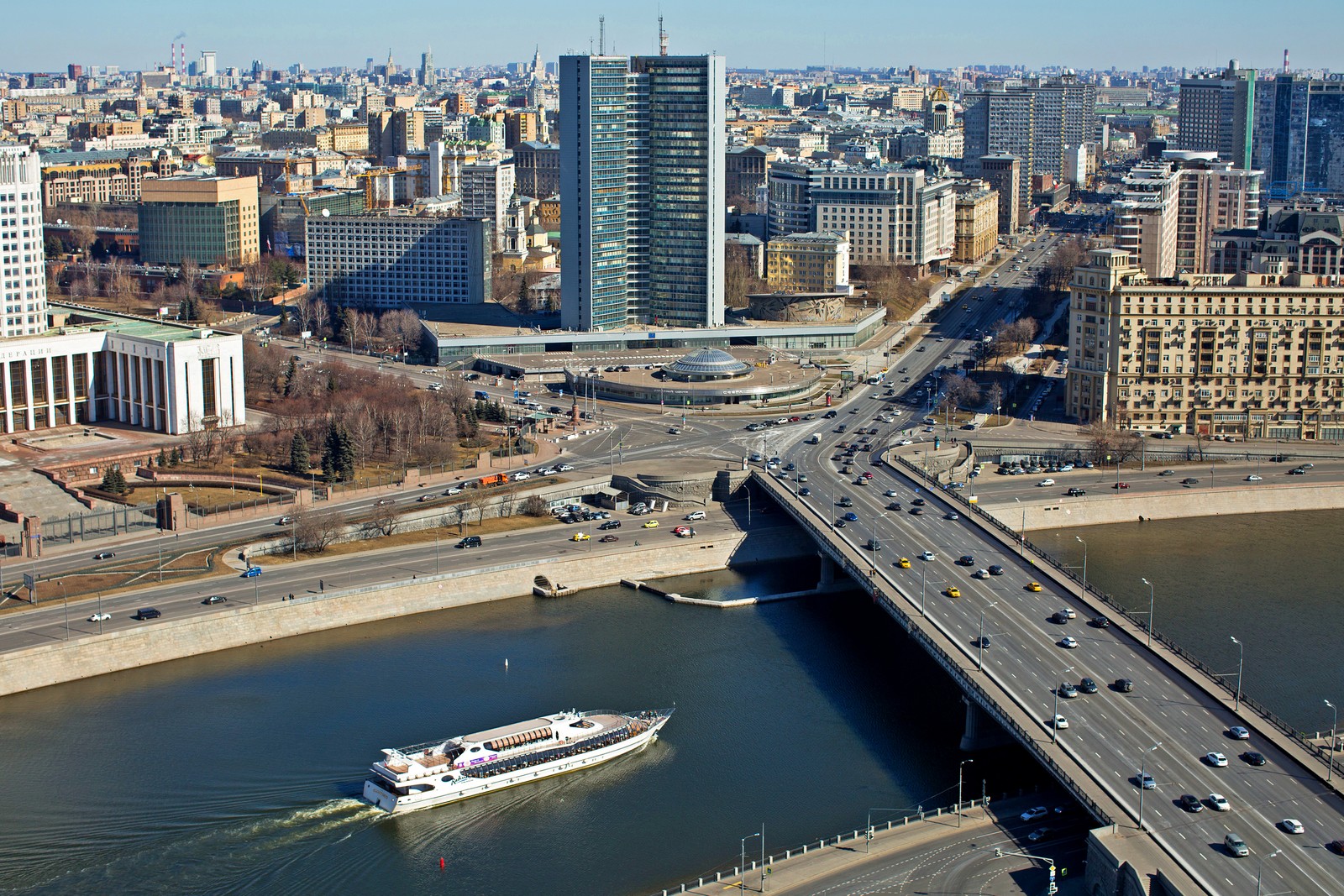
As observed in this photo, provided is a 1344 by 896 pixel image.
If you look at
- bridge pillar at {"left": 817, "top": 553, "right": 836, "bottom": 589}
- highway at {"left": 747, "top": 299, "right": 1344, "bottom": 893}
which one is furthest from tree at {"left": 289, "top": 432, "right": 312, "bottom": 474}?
bridge pillar at {"left": 817, "top": 553, "right": 836, "bottom": 589}

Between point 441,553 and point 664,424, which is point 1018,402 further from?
point 441,553

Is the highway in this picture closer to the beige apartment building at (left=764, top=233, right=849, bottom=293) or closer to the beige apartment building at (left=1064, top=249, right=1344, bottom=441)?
the beige apartment building at (left=1064, top=249, right=1344, bottom=441)

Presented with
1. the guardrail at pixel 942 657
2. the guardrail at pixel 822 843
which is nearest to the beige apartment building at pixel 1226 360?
the guardrail at pixel 942 657

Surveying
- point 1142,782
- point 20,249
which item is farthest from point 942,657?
point 20,249

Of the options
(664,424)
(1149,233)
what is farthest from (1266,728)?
(1149,233)

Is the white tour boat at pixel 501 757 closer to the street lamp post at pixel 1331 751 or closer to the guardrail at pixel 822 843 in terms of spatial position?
the guardrail at pixel 822 843
